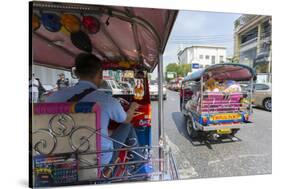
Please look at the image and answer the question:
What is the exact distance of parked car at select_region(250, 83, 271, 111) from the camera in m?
2.38

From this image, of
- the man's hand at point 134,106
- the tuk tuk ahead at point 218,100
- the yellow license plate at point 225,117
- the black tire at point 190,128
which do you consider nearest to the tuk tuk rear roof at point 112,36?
the man's hand at point 134,106

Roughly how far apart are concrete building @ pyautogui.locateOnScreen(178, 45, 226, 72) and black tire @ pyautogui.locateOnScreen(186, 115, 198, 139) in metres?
0.73

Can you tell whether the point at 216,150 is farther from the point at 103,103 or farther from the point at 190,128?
the point at 103,103

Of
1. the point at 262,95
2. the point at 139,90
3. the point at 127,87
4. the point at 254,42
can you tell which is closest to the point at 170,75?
the point at 139,90

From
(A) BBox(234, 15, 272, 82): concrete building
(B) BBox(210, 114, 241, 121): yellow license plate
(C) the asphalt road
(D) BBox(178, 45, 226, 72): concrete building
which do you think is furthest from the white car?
(A) BBox(234, 15, 272, 82): concrete building

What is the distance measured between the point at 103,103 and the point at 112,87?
430 millimetres

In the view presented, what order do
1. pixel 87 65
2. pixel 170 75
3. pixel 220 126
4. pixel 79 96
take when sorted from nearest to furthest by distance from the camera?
pixel 79 96
pixel 87 65
pixel 170 75
pixel 220 126

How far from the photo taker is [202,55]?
216cm

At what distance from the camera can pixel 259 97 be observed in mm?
2453

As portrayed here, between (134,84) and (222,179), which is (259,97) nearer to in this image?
(222,179)

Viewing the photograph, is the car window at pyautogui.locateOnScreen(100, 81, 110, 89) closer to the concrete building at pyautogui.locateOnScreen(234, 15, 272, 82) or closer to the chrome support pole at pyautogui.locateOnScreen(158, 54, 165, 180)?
the chrome support pole at pyautogui.locateOnScreen(158, 54, 165, 180)

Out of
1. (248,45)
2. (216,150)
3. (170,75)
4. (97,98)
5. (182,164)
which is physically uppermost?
(248,45)
